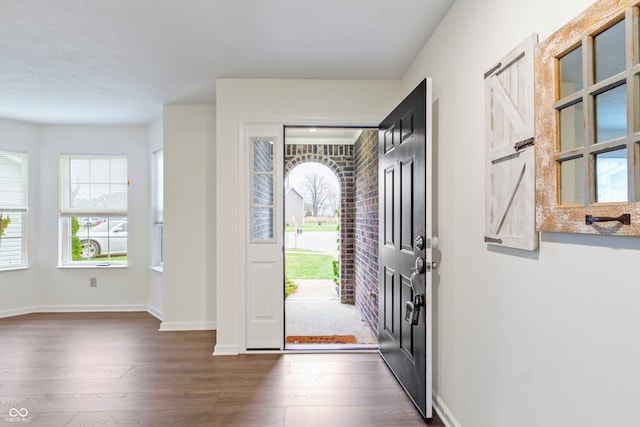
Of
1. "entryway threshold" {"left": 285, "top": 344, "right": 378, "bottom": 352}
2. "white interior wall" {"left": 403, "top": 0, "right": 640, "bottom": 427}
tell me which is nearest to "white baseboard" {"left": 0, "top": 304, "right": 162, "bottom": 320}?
"entryway threshold" {"left": 285, "top": 344, "right": 378, "bottom": 352}

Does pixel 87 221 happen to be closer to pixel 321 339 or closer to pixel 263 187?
pixel 263 187

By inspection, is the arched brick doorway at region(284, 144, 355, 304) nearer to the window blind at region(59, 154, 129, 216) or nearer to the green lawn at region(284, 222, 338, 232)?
the window blind at region(59, 154, 129, 216)

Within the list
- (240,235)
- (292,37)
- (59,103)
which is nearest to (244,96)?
(292,37)

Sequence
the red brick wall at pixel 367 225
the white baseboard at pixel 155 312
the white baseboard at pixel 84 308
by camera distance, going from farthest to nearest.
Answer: the white baseboard at pixel 84 308 < the white baseboard at pixel 155 312 < the red brick wall at pixel 367 225

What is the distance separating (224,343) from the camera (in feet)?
10.9

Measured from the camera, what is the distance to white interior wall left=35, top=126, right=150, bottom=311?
491cm

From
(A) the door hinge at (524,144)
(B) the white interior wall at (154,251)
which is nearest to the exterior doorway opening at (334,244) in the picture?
(B) the white interior wall at (154,251)

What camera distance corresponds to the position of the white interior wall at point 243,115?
3338 millimetres

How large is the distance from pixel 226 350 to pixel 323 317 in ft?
6.31

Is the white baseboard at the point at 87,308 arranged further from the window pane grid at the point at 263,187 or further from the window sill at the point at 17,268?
the window pane grid at the point at 263,187

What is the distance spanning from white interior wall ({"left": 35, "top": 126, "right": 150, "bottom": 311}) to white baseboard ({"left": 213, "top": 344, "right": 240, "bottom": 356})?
2135mm

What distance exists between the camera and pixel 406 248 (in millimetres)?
2523

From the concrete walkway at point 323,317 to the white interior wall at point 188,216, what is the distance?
45.4 inches

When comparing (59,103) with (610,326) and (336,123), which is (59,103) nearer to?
(336,123)
